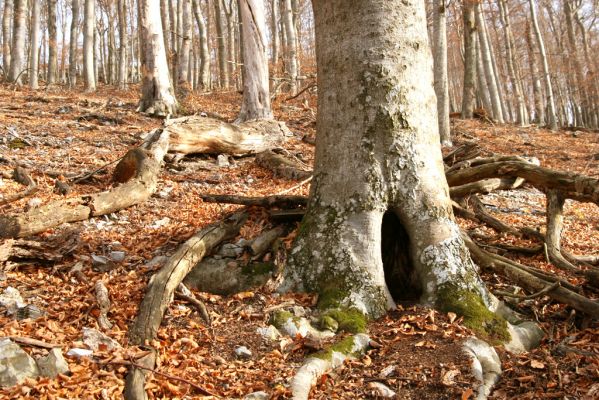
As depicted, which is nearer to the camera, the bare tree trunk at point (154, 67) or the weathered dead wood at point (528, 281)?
the weathered dead wood at point (528, 281)

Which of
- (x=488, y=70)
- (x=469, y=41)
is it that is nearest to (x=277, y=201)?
(x=469, y=41)

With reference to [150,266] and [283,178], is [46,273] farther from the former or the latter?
[283,178]

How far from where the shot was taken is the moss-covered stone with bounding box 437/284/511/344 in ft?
11.0

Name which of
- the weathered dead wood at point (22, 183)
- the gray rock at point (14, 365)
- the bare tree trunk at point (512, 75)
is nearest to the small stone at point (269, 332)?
the gray rock at point (14, 365)

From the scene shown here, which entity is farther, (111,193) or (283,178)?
(283,178)

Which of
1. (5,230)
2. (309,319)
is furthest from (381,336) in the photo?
(5,230)

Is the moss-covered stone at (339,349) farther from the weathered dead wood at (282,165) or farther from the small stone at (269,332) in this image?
the weathered dead wood at (282,165)

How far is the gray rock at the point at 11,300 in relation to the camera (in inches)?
133

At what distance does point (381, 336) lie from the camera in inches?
132

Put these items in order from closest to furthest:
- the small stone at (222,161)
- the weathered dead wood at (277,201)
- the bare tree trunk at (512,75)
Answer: the weathered dead wood at (277,201)
the small stone at (222,161)
the bare tree trunk at (512,75)

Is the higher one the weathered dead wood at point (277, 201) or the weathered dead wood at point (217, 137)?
the weathered dead wood at point (217, 137)

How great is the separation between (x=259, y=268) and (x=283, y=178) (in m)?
3.49

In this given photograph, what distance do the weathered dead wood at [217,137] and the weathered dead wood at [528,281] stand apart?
15.9 feet

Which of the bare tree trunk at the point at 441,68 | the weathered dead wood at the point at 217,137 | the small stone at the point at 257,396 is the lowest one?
the small stone at the point at 257,396
